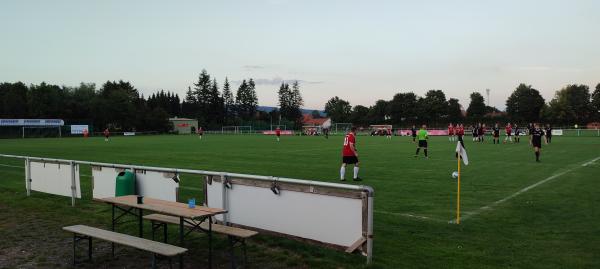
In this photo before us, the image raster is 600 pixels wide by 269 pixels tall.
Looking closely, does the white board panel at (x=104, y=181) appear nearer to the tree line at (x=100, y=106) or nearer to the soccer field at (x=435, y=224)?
the soccer field at (x=435, y=224)

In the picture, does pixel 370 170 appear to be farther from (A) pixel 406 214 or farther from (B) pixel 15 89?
(B) pixel 15 89

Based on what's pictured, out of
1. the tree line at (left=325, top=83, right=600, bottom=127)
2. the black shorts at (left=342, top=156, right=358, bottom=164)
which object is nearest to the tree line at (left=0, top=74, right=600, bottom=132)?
the tree line at (left=325, top=83, right=600, bottom=127)

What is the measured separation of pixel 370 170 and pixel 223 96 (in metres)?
127

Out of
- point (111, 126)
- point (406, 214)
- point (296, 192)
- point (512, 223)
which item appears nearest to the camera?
point (296, 192)

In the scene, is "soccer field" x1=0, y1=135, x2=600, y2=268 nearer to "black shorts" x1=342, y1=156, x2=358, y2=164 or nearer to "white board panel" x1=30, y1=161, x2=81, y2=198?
"white board panel" x1=30, y1=161, x2=81, y2=198

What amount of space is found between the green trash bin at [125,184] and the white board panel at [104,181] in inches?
21.7

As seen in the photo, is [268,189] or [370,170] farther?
[370,170]

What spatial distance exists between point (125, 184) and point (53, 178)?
3.58m

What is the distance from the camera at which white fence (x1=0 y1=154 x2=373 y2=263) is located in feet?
20.0

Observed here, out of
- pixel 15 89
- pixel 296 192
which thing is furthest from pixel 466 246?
pixel 15 89

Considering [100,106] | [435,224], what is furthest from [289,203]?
[100,106]

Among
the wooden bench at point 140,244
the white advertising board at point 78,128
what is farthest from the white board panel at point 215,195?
the white advertising board at point 78,128

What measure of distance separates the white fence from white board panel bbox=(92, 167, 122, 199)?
0.84m

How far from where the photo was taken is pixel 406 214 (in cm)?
949
